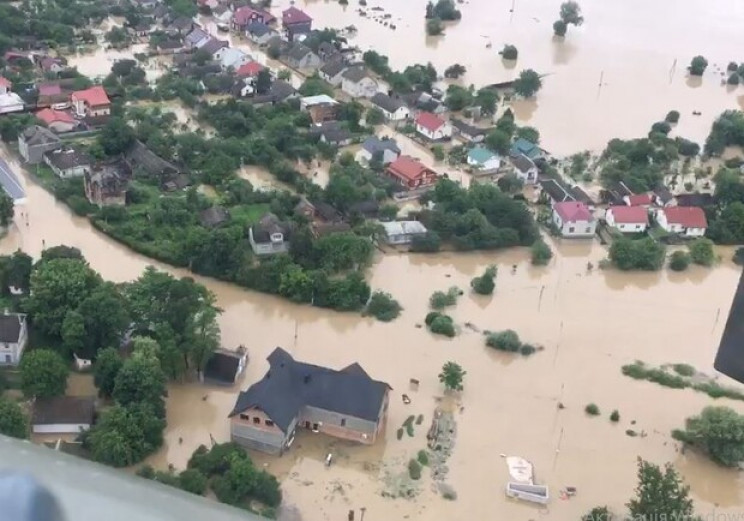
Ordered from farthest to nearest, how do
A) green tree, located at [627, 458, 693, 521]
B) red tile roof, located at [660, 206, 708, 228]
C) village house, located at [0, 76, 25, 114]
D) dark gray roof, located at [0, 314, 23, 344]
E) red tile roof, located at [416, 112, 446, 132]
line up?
red tile roof, located at [416, 112, 446, 132], village house, located at [0, 76, 25, 114], red tile roof, located at [660, 206, 708, 228], dark gray roof, located at [0, 314, 23, 344], green tree, located at [627, 458, 693, 521]

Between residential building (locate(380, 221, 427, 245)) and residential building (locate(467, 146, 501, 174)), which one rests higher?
residential building (locate(467, 146, 501, 174))

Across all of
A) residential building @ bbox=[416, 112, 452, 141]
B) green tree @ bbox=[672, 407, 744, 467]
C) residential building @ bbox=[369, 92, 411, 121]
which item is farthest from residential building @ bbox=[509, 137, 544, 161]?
green tree @ bbox=[672, 407, 744, 467]

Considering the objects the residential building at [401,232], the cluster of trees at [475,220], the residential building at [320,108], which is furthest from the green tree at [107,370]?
the residential building at [320,108]

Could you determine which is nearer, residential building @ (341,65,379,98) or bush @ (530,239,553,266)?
bush @ (530,239,553,266)

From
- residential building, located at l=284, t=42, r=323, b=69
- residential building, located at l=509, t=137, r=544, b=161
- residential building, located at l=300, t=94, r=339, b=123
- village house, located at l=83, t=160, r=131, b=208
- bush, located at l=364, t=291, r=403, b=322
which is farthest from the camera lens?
residential building, located at l=284, t=42, r=323, b=69

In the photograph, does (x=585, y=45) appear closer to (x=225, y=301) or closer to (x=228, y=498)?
(x=225, y=301)

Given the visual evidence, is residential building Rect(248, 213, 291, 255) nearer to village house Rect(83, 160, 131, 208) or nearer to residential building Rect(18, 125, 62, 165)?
village house Rect(83, 160, 131, 208)

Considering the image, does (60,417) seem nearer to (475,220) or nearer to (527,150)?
(475,220)

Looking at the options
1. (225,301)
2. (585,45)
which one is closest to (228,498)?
(225,301)

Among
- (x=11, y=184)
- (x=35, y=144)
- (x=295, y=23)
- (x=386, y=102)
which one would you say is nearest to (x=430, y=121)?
(x=386, y=102)
